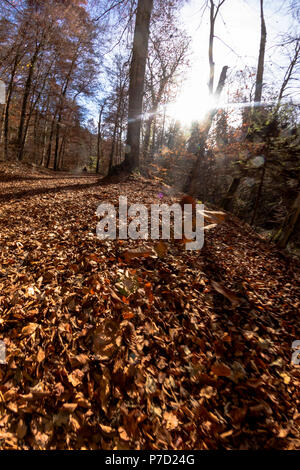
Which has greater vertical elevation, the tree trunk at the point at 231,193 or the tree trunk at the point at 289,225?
the tree trunk at the point at 231,193

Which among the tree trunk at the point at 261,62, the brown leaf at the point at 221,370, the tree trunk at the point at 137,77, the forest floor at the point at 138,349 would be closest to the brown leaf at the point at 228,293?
the forest floor at the point at 138,349

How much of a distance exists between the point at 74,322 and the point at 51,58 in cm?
1781

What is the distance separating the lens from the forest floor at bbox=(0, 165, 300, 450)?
4.72ft

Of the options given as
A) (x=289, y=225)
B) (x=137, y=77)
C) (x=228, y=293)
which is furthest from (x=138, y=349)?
(x=137, y=77)

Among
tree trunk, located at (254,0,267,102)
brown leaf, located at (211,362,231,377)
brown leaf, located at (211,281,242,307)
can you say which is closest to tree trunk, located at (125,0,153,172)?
tree trunk, located at (254,0,267,102)

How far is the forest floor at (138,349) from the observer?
1.44 m

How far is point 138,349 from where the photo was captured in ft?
6.19

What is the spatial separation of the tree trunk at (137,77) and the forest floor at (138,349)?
5.32 meters

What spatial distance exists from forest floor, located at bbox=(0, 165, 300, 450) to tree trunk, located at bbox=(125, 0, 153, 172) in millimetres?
5322

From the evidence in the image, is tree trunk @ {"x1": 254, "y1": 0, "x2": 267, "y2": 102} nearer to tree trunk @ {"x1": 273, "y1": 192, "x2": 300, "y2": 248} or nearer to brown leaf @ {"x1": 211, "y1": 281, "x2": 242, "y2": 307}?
tree trunk @ {"x1": 273, "y1": 192, "x2": 300, "y2": 248}

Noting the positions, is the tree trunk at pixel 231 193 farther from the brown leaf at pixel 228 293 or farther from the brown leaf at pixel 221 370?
the brown leaf at pixel 221 370

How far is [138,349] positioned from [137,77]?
27.1ft
